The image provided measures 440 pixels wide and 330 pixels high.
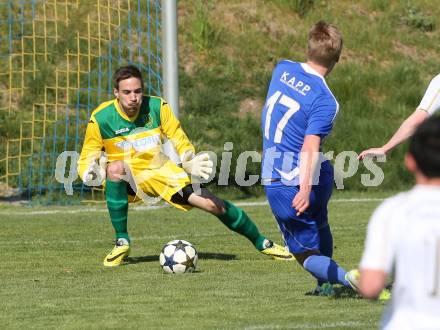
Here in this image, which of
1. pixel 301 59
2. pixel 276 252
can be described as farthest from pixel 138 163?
pixel 301 59

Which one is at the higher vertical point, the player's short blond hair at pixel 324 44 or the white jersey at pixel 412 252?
the player's short blond hair at pixel 324 44

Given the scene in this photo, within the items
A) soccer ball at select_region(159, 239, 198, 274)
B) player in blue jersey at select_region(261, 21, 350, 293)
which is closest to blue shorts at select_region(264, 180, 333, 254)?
player in blue jersey at select_region(261, 21, 350, 293)

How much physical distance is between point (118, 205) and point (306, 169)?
10.0 feet

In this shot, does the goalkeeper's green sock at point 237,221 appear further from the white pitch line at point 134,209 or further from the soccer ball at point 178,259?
the white pitch line at point 134,209

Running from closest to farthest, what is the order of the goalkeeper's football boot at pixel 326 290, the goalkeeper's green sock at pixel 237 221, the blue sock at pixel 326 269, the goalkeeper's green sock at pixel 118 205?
the blue sock at pixel 326 269 < the goalkeeper's football boot at pixel 326 290 < the goalkeeper's green sock at pixel 237 221 < the goalkeeper's green sock at pixel 118 205

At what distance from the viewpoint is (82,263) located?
8.82 m

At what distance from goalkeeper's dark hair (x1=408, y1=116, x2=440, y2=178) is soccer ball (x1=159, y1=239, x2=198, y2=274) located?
4791 mm

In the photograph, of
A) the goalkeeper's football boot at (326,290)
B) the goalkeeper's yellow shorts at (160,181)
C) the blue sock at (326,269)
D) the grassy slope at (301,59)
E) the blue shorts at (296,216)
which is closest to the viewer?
the blue sock at (326,269)

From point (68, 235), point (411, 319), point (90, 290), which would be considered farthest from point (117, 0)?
point (411, 319)

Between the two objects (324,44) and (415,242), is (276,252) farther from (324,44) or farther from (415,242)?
(415,242)

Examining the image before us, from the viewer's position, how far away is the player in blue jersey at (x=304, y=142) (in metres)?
6.39

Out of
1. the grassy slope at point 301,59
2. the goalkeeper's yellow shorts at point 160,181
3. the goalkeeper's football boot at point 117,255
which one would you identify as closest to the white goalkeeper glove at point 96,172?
the goalkeeper's yellow shorts at point 160,181

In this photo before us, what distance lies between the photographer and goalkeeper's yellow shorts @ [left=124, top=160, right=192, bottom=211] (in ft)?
28.9

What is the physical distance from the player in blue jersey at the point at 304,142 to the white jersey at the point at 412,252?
2.75 metres
